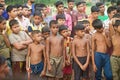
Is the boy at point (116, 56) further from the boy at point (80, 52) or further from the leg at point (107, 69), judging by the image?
the boy at point (80, 52)

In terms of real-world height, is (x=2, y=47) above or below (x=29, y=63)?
above

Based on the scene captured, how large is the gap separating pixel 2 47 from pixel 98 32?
66.3 inches

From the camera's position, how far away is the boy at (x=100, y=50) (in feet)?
17.4

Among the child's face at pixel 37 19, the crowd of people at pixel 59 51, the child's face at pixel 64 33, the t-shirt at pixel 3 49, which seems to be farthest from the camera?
the child's face at pixel 37 19

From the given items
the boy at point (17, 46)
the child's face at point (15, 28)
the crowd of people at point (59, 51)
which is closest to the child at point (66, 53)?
the crowd of people at point (59, 51)

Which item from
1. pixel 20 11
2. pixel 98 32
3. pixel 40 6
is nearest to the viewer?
pixel 98 32

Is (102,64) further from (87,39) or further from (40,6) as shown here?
(40,6)

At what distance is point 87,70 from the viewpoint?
5.37m

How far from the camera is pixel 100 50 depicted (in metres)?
5.33

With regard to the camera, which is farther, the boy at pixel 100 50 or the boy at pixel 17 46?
the boy at pixel 100 50

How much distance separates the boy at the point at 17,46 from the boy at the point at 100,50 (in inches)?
45.4

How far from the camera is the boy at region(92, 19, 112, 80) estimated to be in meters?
5.31

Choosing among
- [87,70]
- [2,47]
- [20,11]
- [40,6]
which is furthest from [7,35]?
[40,6]

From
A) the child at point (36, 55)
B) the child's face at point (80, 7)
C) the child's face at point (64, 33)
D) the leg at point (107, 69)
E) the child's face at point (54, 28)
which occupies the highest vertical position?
the child's face at point (80, 7)
